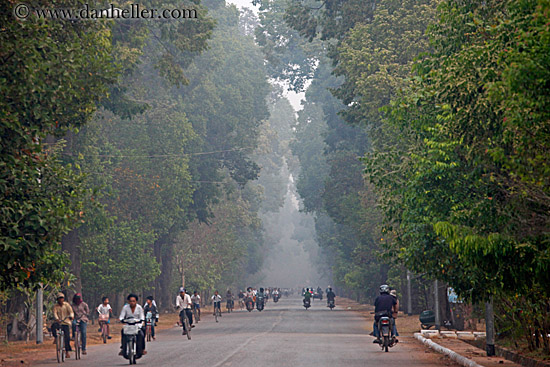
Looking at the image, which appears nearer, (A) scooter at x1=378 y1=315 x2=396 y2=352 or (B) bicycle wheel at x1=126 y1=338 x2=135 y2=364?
(B) bicycle wheel at x1=126 y1=338 x2=135 y2=364

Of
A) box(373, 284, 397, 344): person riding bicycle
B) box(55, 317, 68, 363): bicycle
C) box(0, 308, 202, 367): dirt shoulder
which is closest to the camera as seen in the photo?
box(55, 317, 68, 363): bicycle

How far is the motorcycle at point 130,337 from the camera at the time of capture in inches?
749

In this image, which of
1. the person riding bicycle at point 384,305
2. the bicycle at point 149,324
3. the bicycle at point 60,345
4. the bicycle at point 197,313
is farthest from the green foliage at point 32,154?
the bicycle at point 197,313

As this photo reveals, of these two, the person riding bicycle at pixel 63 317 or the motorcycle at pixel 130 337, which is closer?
the motorcycle at pixel 130 337

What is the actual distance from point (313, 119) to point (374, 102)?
185ft

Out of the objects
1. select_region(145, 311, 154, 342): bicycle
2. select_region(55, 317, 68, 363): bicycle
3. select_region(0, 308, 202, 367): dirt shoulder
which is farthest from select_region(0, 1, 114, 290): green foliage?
select_region(145, 311, 154, 342): bicycle

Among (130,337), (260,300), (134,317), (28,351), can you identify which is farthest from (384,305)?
(260,300)

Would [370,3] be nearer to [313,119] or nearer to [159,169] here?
[159,169]

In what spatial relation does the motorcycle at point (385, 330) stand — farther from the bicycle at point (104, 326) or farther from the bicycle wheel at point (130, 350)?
the bicycle at point (104, 326)

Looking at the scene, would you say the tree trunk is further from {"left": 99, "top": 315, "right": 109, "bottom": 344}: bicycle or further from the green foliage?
the green foliage

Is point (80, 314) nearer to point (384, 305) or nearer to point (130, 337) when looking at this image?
point (130, 337)

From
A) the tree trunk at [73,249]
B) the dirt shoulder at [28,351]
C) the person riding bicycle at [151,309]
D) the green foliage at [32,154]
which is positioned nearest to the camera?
the green foliage at [32,154]

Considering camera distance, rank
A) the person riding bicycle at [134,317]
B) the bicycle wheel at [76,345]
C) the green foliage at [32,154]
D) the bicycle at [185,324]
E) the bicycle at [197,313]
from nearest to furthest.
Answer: the green foliage at [32,154] < the person riding bicycle at [134,317] < the bicycle wheel at [76,345] < the bicycle at [185,324] < the bicycle at [197,313]

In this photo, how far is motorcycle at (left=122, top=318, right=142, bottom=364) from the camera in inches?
749
